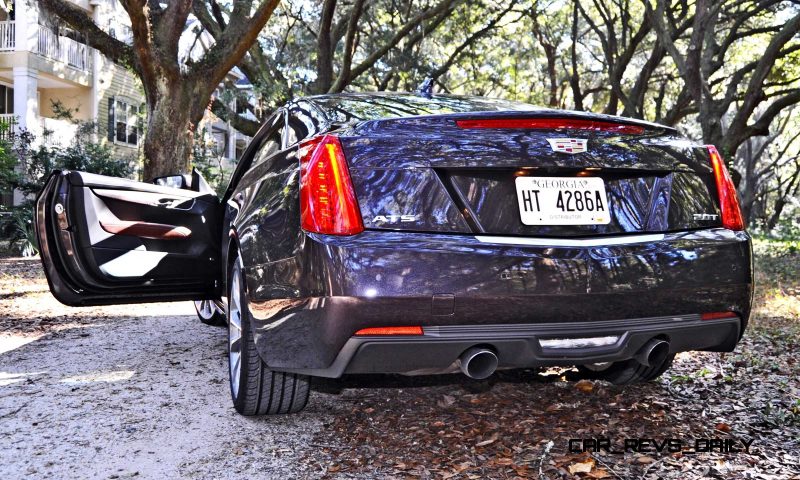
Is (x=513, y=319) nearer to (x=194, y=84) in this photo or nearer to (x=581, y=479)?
(x=581, y=479)

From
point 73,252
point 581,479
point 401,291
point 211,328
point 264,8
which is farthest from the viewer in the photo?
point 264,8

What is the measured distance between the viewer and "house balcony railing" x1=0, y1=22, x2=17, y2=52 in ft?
73.4

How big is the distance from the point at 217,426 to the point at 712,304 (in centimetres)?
236

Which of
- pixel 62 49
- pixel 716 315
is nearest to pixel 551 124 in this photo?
pixel 716 315

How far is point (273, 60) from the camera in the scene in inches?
883

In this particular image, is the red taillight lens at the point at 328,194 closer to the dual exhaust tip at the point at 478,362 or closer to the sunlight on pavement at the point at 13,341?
the dual exhaust tip at the point at 478,362

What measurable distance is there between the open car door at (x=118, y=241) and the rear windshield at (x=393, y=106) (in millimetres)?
1406

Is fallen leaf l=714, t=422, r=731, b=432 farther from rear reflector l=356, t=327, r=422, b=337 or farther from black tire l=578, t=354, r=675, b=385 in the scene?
rear reflector l=356, t=327, r=422, b=337

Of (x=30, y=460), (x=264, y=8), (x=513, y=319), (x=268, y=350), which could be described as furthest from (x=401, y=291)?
(x=264, y=8)

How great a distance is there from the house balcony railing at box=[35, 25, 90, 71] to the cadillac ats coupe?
75.3 feet

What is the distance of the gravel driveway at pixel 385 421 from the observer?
307 cm

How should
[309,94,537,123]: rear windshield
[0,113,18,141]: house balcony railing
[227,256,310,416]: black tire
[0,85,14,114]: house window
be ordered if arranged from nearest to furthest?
[309,94,537,123]: rear windshield, [227,256,310,416]: black tire, [0,113,18,141]: house balcony railing, [0,85,14,114]: house window

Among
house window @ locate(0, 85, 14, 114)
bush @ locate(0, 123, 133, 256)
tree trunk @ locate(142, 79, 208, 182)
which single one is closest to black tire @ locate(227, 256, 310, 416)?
tree trunk @ locate(142, 79, 208, 182)

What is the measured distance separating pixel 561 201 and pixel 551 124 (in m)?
0.38
